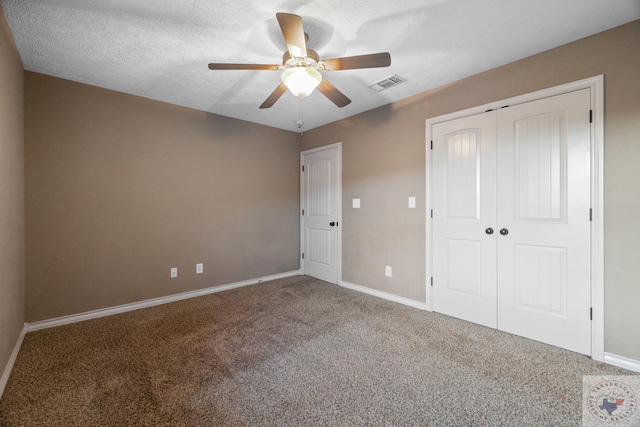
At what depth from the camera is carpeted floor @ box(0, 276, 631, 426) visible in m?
1.51

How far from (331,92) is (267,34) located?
630mm

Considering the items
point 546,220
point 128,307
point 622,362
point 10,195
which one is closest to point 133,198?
Result: point 10,195

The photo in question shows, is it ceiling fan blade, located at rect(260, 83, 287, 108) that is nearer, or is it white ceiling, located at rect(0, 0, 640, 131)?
white ceiling, located at rect(0, 0, 640, 131)

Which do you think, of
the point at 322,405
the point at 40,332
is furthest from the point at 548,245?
the point at 40,332

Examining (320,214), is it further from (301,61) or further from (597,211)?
(597,211)

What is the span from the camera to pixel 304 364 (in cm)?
199

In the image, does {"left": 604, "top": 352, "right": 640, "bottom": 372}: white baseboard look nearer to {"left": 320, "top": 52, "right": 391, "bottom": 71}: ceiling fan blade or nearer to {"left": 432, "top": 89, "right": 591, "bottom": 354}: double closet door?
{"left": 432, "top": 89, "right": 591, "bottom": 354}: double closet door

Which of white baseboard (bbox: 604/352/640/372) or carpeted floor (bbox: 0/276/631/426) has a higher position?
white baseboard (bbox: 604/352/640/372)

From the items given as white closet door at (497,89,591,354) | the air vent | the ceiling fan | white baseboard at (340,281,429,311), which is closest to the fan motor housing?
the ceiling fan

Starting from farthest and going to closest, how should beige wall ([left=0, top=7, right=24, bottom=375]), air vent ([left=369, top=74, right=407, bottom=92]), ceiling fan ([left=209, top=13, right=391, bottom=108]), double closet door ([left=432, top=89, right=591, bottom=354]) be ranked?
air vent ([left=369, top=74, right=407, bottom=92]) < double closet door ([left=432, top=89, right=591, bottom=354]) < beige wall ([left=0, top=7, right=24, bottom=375]) < ceiling fan ([left=209, top=13, right=391, bottom=108])

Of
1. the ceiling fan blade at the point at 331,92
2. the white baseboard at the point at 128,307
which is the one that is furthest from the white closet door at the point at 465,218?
the white baseboard at the point at 128,307

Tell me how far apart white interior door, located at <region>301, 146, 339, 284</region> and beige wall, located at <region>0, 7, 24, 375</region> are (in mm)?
3230

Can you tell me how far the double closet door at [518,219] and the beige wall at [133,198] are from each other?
8.47ft

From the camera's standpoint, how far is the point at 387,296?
341 cm
